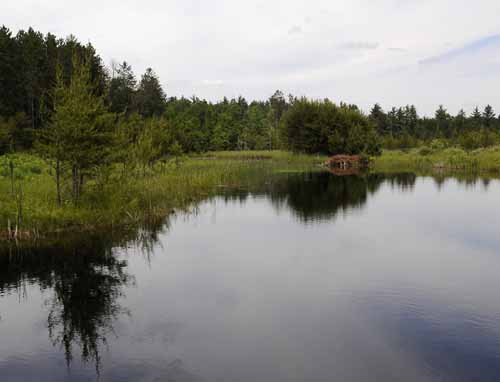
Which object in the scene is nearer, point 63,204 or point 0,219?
point 0,219

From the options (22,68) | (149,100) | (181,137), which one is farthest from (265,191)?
(149,100)

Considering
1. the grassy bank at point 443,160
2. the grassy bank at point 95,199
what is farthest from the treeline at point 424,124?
the grassy bank at point 95,199

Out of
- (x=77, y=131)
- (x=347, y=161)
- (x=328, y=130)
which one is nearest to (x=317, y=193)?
(x=77, y=131)

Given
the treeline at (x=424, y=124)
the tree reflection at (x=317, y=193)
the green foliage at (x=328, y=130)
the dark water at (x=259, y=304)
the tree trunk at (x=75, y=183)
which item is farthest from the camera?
the treeline at (x=424, y=124)

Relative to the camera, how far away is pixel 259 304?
14906 mm

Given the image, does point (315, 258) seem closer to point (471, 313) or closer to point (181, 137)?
point (471, 313)

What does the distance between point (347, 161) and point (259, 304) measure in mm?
64446

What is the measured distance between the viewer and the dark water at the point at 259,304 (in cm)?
1102

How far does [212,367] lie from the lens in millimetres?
10969

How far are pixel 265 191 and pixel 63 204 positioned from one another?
22.3 metres

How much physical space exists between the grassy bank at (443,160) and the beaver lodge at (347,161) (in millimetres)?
2472

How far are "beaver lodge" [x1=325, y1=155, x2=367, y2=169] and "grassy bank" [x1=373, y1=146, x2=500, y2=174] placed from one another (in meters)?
2.47

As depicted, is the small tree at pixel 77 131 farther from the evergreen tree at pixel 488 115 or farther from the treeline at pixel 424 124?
the evergreen tree at pixel 488 115

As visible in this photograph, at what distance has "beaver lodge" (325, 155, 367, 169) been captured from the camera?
76438 millimetres
